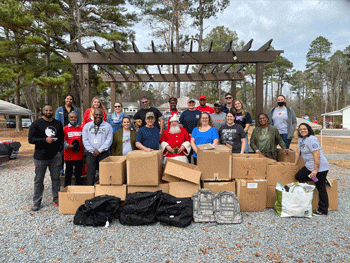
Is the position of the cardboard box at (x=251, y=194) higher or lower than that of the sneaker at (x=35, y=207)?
higher

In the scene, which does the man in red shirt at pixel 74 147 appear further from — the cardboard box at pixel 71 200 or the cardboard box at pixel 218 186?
the cardboard box at pixel 218 186

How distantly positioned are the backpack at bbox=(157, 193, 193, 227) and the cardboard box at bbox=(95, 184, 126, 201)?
662 mm

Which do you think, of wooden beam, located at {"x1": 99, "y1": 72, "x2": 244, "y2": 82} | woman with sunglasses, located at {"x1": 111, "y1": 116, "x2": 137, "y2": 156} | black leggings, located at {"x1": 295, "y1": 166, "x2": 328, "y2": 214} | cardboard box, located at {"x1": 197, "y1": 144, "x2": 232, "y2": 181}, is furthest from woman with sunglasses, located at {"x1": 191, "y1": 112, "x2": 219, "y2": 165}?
wooden beam, located at {"x1": 99, "y1": 72, "x2": 244, "y2": 82}

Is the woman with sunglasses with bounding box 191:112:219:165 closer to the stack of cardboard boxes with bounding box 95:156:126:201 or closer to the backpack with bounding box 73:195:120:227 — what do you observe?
the stack of cardboard boxes with bounding box 95:156:126:201

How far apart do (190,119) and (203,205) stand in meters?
2.03

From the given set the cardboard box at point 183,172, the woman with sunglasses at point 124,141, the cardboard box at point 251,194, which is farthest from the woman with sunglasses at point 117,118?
the cardboard box at point 251,194

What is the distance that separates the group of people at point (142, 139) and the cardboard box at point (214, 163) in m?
0.42

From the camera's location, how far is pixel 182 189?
348cm

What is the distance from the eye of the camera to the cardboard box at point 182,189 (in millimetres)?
3465

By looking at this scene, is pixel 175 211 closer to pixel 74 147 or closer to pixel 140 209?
pixel 140 209

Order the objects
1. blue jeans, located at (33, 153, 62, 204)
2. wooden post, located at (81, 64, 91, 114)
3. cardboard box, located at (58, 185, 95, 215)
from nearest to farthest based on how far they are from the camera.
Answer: cardboard box, located at (58, 185, 95, 215) → blue jeans, located at (33, 153, 62, 204) → wooden post, located at (81, 64, 91, 114)

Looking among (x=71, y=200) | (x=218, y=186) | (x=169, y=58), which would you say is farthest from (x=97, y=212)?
(x=169, y=58)

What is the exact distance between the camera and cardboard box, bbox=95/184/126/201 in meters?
3.38

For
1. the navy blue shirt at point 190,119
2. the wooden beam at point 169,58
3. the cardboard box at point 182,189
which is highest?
the wooden beam at point 169,58
